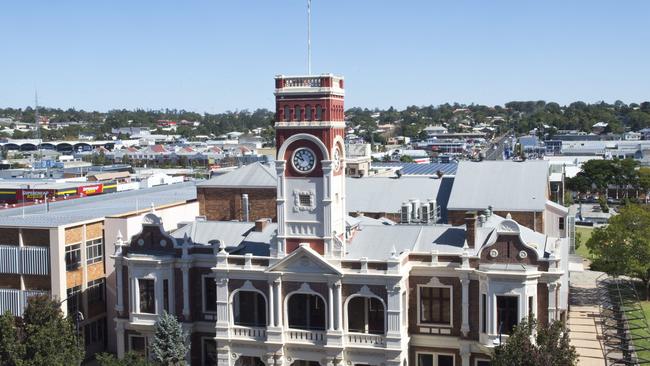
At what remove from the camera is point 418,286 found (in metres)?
39.6

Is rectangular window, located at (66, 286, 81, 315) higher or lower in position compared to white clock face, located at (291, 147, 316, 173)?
lower

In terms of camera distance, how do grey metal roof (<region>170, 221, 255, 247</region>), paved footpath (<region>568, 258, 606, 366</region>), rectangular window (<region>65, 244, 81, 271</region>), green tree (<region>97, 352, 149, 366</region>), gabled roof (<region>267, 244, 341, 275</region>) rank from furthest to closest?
1. rectangular window (<region>65, 244, 81, 271</region>)
2. grey metal roof (<region>170, 221, 255, 247</region>)
3. paved footpath (<region>568, 258, 606, 366</region>)
4. gabled roof (<region>267, 244, 341, 275</region>)
5. green tree (<region>97, 352, 149, 366</region>)

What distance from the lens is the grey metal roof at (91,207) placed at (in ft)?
157

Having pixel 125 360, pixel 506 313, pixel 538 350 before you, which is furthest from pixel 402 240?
pixel 125 360

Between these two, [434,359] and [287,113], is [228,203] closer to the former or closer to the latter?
[287,113]

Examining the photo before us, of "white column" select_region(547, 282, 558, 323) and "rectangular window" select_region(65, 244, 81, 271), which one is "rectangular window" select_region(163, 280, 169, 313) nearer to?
"rectangular window" select_region(65, 244, 81, 271)

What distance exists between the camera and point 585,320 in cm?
5234

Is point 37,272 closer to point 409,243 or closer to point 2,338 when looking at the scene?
point 2,338

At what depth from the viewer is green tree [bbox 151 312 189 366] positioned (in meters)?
38.5


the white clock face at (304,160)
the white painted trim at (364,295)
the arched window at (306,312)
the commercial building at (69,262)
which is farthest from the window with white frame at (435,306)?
the commercial building at (69,262)

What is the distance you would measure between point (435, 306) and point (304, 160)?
9891mm

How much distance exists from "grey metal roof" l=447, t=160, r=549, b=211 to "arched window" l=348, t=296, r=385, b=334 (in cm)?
1279

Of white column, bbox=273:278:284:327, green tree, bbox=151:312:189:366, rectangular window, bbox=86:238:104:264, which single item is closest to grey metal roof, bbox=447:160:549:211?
white column, bbox=273:278:284:327

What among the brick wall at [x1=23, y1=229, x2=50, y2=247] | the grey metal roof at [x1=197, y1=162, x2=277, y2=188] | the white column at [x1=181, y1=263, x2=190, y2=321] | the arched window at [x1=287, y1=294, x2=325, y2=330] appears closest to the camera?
the arched window at [x1=287, y1=294, x2=325, y2=330]
